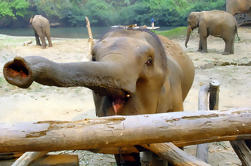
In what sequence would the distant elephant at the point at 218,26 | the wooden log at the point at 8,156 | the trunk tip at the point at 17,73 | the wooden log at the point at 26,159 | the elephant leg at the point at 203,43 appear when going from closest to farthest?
the trunk tip at the point at 17,73 < the wooden log at the point at 26,159 < the wooden log at the point at 8,156 < the distant elephant at the point at 218,26 < the elephant leg at the point at 203,43

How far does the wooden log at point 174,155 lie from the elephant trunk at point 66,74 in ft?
1.47

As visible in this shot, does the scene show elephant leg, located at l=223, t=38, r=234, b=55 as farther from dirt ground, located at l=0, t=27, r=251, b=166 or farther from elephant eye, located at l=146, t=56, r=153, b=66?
elephant eye, located at l=146, t=56, r=153, b=66

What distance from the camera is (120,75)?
1960mm

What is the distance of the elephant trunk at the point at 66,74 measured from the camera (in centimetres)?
148

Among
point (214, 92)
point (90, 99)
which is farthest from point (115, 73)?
point (90, 99)

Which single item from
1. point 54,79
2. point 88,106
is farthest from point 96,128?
point 88,106

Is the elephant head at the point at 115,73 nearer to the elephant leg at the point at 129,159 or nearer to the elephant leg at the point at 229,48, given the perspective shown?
the elephant leg at the point at 129,159

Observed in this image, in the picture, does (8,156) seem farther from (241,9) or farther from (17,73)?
(241,9)

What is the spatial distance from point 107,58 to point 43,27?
489 inches

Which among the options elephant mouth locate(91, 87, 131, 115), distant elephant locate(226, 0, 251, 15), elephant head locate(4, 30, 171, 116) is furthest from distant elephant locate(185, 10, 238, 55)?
elephant mouth locate(91, 87, 131, 115)

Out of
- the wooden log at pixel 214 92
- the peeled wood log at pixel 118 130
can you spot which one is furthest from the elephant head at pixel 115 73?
the wooden log at pixel 214 92

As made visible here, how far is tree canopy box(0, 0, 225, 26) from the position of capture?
2617cm

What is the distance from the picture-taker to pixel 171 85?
302 cm

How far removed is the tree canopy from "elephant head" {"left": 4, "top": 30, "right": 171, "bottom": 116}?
2353 centimetres
